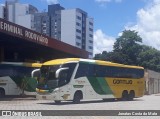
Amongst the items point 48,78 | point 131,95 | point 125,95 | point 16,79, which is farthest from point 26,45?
point 48,78

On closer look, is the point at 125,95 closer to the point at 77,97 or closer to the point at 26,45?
the point at 77,97

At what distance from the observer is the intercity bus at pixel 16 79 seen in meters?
29.0

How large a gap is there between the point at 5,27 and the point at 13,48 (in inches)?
443

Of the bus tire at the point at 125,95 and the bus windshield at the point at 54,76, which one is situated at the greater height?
the bus windshield at the point at 54,76

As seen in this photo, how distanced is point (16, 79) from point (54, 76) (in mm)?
7651

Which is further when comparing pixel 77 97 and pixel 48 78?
pixel 77 97

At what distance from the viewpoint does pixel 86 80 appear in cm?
2531

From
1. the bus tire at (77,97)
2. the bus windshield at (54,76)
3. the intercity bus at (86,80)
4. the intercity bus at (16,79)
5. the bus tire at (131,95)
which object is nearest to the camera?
the bus windshield at (54,76)

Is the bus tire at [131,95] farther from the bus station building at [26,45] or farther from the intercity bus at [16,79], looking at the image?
the bus station building at [26,45]

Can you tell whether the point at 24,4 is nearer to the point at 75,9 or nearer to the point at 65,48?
the point at 75,9

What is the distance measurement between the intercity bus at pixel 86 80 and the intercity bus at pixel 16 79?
6131mm

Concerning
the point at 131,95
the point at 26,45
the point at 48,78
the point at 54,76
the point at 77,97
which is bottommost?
the point at 131,95

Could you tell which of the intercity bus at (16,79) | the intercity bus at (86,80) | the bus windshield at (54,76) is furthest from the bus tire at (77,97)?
the intercity bus at (16,79)

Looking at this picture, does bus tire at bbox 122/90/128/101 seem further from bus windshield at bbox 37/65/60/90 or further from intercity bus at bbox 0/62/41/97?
bus windshield at bbox 37/65/60/90
